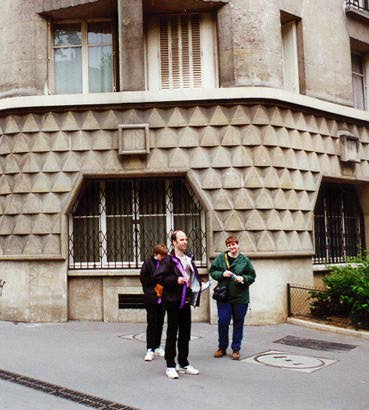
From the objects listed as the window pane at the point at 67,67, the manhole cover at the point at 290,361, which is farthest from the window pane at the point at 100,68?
the manhole cover at the point at 290,361

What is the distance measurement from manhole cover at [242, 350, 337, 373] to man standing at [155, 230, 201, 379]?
4.76 ft

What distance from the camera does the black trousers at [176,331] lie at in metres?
6.85

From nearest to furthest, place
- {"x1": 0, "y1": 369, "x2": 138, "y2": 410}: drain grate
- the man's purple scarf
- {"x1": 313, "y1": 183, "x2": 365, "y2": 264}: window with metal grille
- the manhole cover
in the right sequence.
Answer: {"x1": 0, "y1": 369, "x2": 138, "y2": 410}: drain grate < the man's purple scarf < the manhole cover < {"x1": 313, "y1": 183, "x2": 365, "y2": 264}: window with metal grille

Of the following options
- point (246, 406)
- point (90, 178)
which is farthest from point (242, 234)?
point (246, 406)

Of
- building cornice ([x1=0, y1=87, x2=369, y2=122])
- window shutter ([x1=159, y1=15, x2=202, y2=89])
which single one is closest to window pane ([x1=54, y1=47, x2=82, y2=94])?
building cornice ([x1=0, y1=87, x2=369, y2=122])

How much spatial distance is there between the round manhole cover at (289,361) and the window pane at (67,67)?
787 cm

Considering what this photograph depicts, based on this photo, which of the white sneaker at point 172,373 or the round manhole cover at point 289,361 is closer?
the white sneaker at point 172,373

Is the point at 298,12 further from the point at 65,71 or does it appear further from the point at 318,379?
the point at 318,379

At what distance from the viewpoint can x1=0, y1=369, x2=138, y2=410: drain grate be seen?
5.73 metres

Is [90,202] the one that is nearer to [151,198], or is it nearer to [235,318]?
[151,198]

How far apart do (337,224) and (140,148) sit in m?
6.29

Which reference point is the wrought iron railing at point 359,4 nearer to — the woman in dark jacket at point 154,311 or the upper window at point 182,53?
the upper window at point 182,53

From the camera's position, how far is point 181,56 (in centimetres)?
1218

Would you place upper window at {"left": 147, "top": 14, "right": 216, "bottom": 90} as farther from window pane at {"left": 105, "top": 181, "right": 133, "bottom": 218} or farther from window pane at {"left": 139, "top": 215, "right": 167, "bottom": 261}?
window pane at {"left": 139, "top": 215, "right": 167, "bottom": 261}
